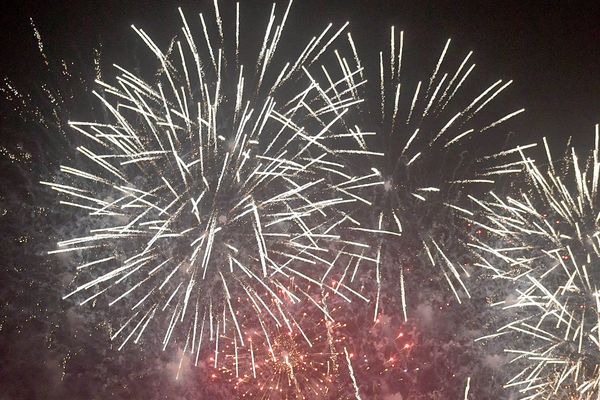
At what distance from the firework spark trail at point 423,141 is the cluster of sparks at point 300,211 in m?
0.02

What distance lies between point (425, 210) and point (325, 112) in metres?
1.30

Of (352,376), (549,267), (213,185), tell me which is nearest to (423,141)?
(549,267)

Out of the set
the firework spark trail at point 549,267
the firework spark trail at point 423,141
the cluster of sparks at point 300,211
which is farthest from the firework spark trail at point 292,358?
the firework spark trail at point 549,267

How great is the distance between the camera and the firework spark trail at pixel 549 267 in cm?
479

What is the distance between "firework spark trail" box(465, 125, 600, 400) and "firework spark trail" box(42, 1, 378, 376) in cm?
134

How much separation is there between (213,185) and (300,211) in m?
0.83

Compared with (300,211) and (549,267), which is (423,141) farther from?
(549,267)

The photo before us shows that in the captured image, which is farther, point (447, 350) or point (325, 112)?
point (447, 350)

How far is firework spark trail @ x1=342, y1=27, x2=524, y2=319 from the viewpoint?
4977mm

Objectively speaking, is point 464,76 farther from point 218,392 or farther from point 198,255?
point 218,392

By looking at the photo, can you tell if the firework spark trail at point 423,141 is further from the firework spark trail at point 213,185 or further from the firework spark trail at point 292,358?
the firework spark trail at point 292,358

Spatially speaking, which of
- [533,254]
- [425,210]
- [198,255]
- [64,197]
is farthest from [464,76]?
[64,197]

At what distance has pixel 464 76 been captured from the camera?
5.08 metres

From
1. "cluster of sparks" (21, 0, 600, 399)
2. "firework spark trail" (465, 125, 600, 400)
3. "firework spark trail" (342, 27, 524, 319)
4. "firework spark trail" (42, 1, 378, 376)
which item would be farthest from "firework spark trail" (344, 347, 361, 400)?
"firework spark trail" (465, 125, 600, 400)
